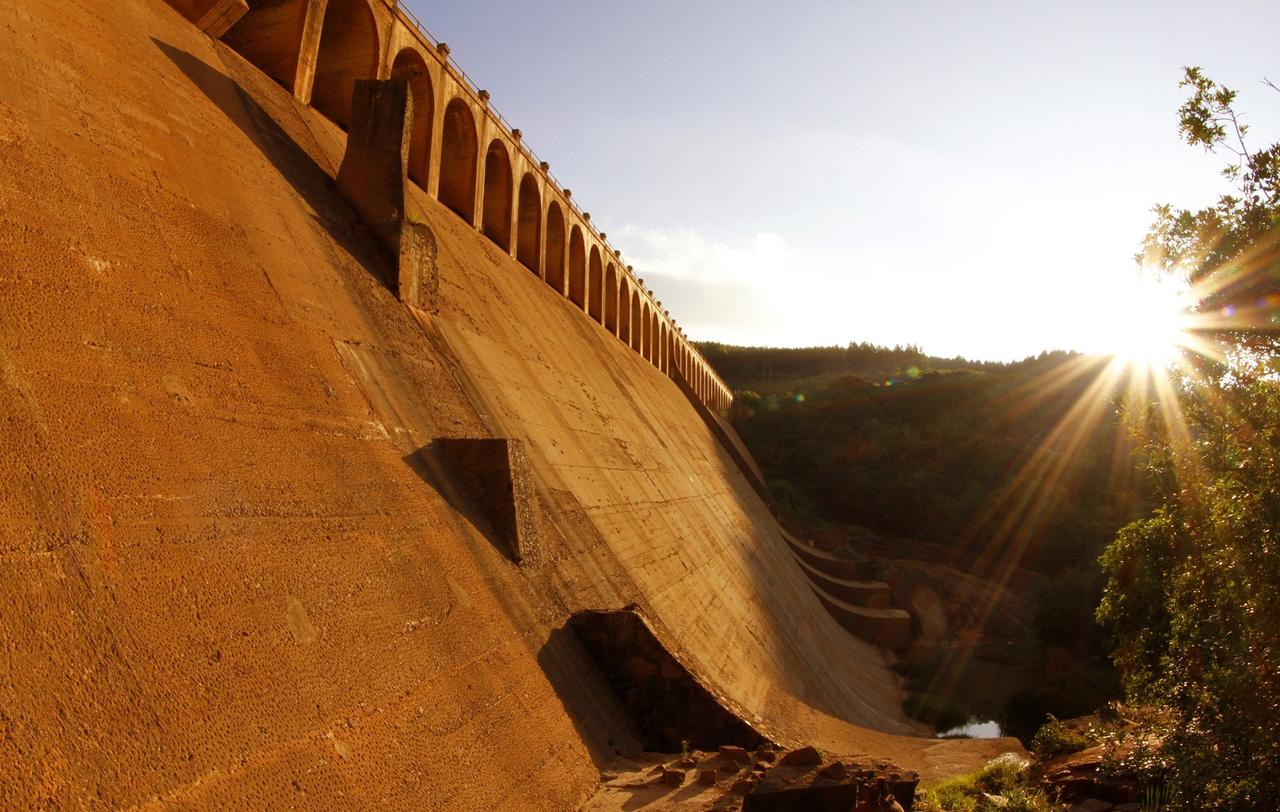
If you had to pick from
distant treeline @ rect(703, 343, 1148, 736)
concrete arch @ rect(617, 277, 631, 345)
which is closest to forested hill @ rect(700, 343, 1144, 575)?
distant treeline @ rect(703, 343, 1148, 736)

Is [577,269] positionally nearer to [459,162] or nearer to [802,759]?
[459,162]

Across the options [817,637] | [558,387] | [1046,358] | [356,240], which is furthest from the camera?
[1046,358]

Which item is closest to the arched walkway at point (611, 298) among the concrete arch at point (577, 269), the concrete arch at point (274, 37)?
the concrete arch at point (577, 269)

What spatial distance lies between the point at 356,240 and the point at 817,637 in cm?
1325

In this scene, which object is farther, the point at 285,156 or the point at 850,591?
the point at 850,591

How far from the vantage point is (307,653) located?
12.1 ft

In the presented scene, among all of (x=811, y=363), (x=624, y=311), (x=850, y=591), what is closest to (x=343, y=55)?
(x=624, y=311)

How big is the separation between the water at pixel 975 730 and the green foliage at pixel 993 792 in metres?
7.54

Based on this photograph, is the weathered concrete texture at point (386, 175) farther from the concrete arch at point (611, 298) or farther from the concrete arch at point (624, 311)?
the concrete arch at point (624, 311)

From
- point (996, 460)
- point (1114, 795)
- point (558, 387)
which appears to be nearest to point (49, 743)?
point (1114, 795)

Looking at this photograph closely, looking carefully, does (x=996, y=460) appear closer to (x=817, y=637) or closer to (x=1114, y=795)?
(x=817, y=637)

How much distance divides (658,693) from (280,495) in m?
3.38

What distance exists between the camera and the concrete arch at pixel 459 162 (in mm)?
15133

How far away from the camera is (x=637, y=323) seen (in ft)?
100.0
